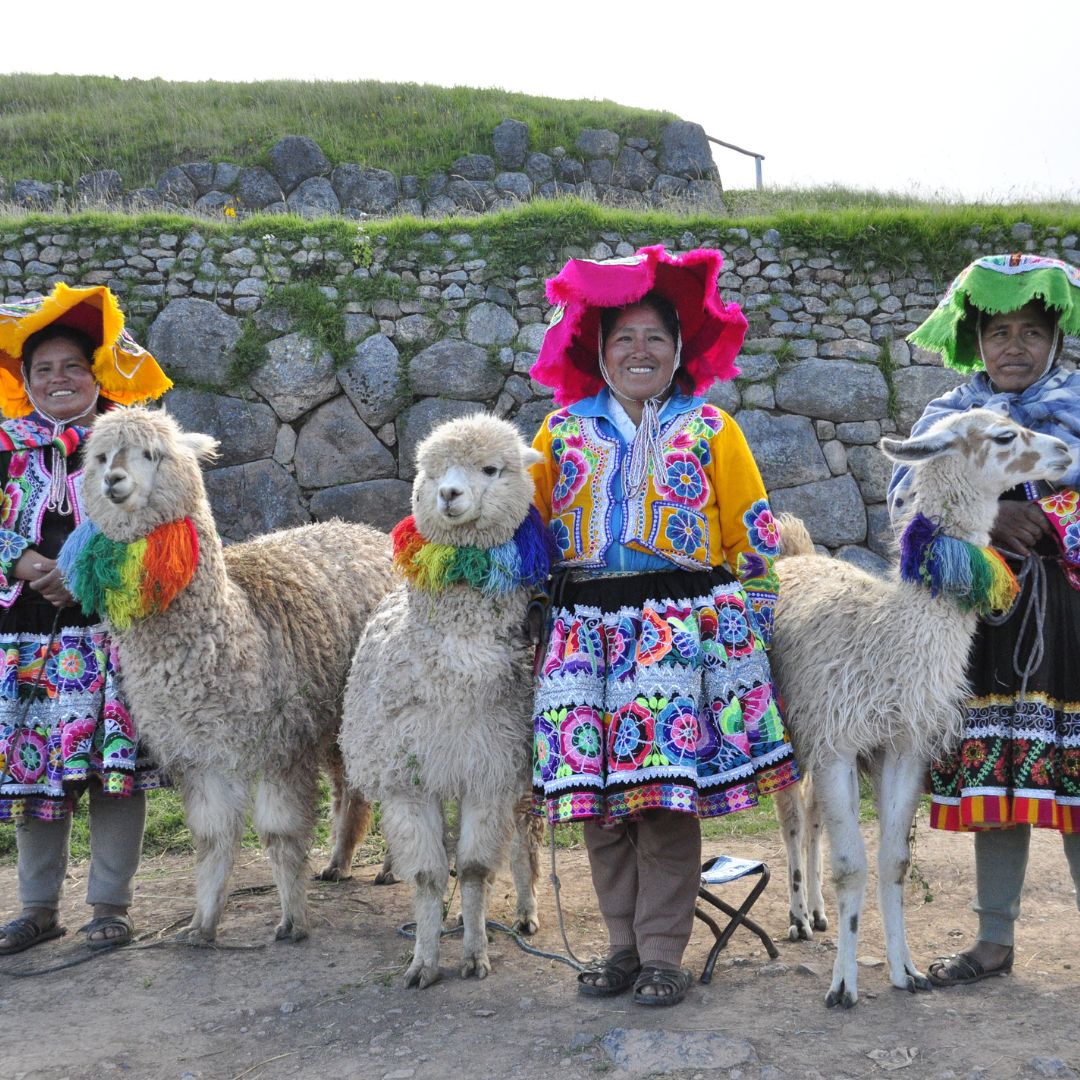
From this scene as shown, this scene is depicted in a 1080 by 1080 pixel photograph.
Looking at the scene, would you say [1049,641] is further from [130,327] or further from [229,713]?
[130,327]

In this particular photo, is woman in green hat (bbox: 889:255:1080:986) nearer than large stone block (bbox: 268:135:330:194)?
Yes

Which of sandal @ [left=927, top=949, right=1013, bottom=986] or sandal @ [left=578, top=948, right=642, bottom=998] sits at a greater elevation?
sandal @ [left=927, top=949, right=1013, bottom=986]

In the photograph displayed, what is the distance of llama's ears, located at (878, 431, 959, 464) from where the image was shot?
2902 mm

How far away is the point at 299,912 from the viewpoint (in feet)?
11.4

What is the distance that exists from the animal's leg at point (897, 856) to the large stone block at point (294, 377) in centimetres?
524

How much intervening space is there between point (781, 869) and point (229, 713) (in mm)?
2152

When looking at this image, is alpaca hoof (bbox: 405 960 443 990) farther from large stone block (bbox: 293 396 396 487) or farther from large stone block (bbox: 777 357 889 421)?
large stone block (bbox: 777 357 889 421)

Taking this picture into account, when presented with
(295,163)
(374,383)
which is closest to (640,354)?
(374,383)

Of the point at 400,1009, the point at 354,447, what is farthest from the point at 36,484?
the point at 354,447

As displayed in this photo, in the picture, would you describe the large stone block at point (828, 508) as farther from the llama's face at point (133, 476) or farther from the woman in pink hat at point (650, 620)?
the llama's face at point (133, 476)

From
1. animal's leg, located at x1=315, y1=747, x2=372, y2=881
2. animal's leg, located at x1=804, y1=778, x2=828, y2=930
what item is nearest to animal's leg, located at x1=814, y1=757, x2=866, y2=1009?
animal's leg, located at x1=804, y1=778, x2=828, y2=930

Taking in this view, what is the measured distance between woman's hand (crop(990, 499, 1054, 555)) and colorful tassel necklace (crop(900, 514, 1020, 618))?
0.32 feet

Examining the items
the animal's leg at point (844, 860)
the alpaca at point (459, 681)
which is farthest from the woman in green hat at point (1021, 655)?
the alpaca at point (459, 681)

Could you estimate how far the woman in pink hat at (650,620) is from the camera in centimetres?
285
